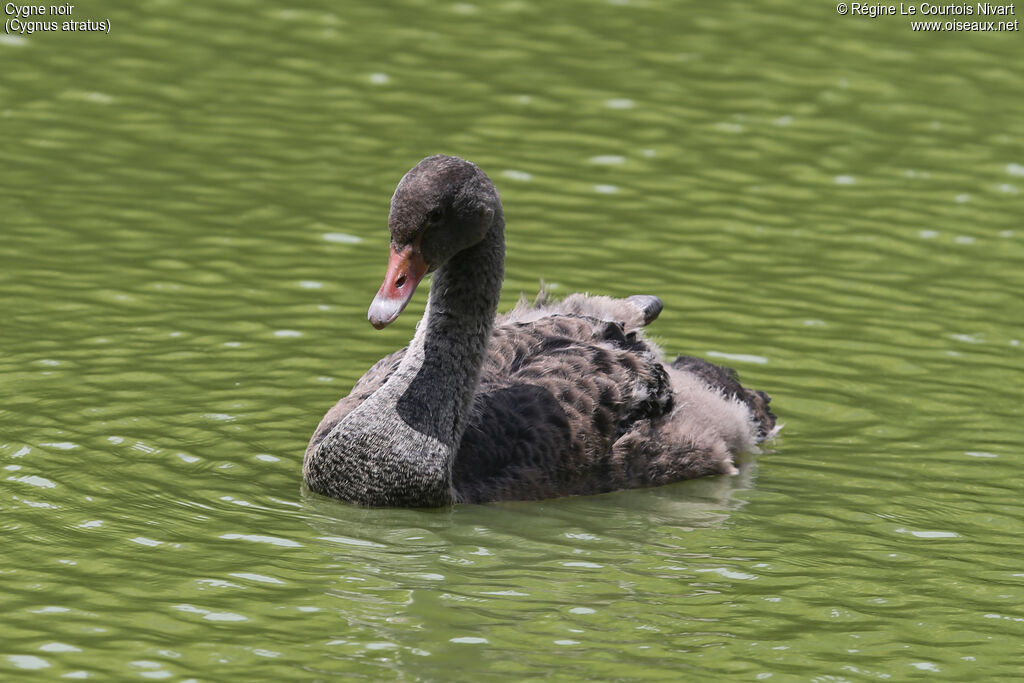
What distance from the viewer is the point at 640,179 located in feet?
56.0

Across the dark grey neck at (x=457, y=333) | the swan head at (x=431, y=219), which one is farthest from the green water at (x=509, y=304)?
the swan head at (x=431, y=219)

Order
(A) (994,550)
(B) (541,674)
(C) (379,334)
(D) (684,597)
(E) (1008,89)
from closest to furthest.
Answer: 1. (B) (541,674)
2. (D) (684,597)
3. (A) (994,550)
4. (C) (379,334)
5. (E) (1008,89)

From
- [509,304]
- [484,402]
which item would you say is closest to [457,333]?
[484,402]

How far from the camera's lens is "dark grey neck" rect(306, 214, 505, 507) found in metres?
11.1

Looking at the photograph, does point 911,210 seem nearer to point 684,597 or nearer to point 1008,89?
point 1008,89

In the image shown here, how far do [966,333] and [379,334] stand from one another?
4334mm

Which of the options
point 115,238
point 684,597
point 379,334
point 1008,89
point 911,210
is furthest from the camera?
point 1008,89

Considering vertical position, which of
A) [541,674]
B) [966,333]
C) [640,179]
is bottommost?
[541,674]

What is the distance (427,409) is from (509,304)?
3.44 m

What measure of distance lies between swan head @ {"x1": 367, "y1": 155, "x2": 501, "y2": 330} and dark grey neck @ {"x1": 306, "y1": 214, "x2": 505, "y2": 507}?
0.92ft

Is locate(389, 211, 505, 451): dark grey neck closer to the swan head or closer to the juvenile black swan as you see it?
the juvenile black swan

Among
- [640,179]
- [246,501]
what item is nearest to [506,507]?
[246,501]

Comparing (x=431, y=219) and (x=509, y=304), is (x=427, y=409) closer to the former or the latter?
(x=431, y=219)

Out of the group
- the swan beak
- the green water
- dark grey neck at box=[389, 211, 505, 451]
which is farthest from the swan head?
the green water
